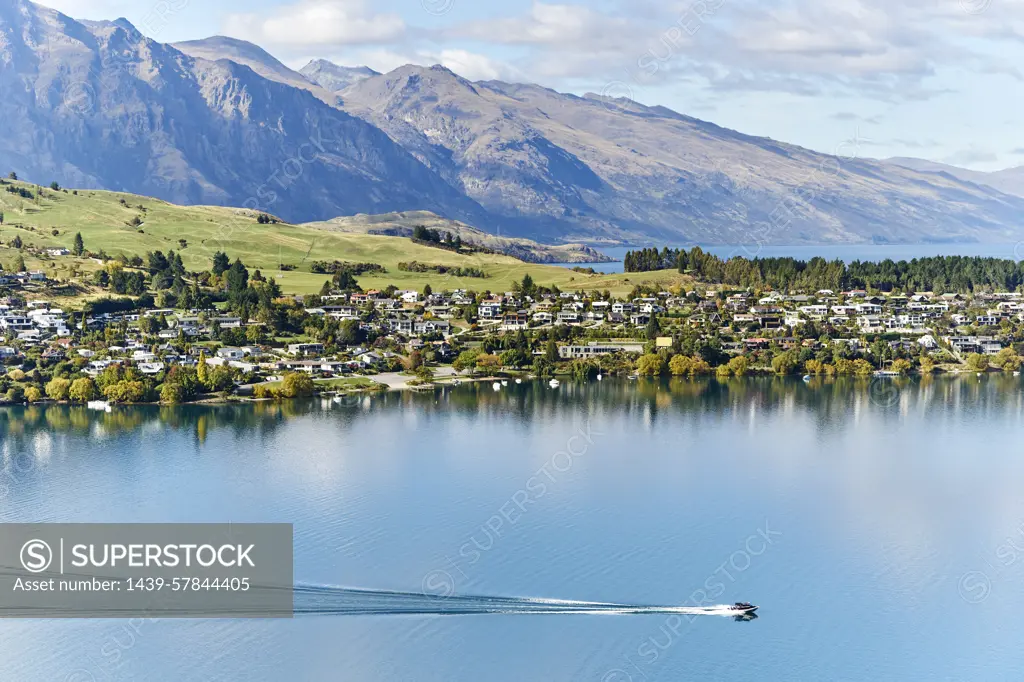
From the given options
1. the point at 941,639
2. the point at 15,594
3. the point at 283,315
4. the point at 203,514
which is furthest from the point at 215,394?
the point at 941,639

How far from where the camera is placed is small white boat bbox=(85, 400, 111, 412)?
5118 centimetres

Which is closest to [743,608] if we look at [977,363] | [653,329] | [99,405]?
[99,405]

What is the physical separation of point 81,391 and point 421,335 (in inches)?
829

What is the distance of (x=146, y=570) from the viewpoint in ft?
96.2

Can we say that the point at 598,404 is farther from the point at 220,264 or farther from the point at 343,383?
the point at 220,264

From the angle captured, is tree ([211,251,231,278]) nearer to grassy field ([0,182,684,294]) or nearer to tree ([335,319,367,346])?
grassy field ([0,182,684,294])

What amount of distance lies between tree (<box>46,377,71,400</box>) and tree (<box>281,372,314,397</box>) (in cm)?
921

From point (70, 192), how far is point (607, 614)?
292 ft

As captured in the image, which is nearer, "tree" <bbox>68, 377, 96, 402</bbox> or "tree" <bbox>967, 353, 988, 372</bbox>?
"tree" <bbox>68, 377, 96, 402</bbox>

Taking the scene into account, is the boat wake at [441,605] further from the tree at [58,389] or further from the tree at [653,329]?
the tree at [653,329]

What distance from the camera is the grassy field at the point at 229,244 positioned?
85500 mm

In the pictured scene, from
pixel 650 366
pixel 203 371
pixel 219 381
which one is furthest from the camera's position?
pixel 650 366

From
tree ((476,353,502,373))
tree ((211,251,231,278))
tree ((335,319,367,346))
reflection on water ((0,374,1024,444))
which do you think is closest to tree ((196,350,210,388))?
reflection on water ((0,374,1024,444))

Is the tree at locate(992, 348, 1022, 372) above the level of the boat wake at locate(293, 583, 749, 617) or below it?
above
